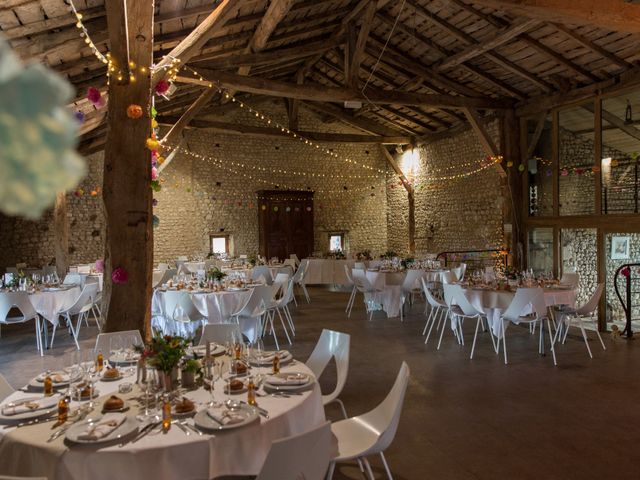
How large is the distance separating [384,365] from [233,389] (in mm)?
3324

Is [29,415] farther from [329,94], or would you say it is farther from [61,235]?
[61,235]

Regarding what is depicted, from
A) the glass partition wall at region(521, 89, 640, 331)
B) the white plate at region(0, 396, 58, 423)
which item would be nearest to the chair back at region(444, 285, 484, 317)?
the glass partition wall at region(521, 89, 640, 331)

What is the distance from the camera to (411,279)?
8.44 m

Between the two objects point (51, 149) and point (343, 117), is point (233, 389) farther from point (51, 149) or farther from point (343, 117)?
point (343, 117)

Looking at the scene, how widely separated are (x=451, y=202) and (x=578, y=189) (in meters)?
3.47

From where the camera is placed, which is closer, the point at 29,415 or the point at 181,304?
the point at 29,415

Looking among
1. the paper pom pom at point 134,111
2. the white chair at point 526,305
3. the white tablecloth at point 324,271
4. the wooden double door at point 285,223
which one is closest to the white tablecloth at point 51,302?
the paper pom pom at point 134,111

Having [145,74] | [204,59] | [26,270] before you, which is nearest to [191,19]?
[204,59]

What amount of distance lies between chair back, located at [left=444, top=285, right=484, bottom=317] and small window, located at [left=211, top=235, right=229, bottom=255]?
29.5 feet

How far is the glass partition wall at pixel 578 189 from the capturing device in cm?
928

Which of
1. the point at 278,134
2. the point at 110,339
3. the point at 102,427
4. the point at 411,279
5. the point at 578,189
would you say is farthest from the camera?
the point at 278,134

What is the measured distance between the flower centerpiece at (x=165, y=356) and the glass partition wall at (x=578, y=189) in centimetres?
823

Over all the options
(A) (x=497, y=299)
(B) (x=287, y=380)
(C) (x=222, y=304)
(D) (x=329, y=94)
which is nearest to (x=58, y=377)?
(B) (x=287, y=380)

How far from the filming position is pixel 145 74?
170 inches
